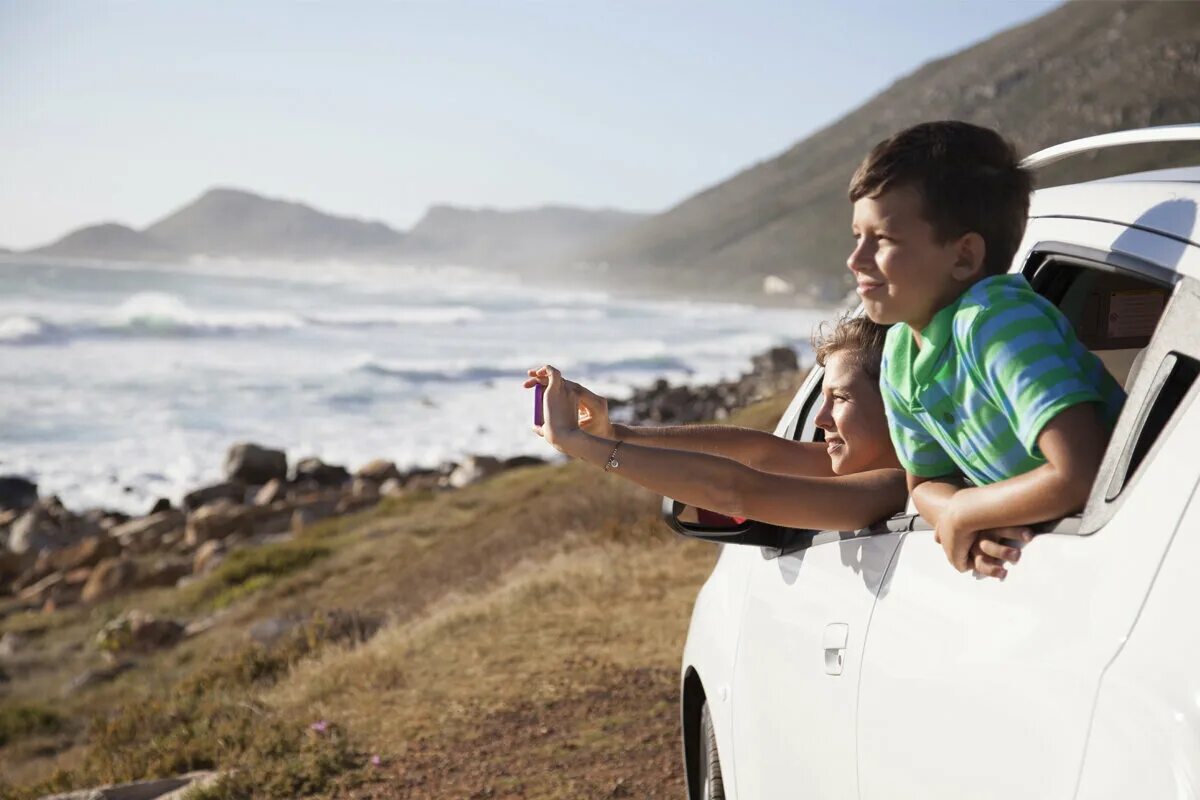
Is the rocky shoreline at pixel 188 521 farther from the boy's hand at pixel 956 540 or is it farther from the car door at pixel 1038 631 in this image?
the boy's hand at pixel 956 540

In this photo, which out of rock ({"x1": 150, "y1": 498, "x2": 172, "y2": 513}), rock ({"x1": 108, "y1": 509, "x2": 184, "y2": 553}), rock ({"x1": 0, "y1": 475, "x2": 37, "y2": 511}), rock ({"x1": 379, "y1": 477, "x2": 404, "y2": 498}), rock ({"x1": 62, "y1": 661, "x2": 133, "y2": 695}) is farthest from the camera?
rock ({"x1": 0, "y1": 475, "x2": 37, "y2": 511})

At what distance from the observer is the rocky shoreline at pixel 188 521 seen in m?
18.8

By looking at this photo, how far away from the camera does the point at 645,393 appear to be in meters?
40.7

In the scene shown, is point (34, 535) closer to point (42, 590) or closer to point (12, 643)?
point (42, 590)

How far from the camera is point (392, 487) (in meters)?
24.5

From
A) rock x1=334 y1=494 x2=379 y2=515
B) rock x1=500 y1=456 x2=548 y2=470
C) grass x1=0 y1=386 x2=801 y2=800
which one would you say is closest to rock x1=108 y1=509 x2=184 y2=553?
rock x1=334 y1=494 x2=379 y2=515

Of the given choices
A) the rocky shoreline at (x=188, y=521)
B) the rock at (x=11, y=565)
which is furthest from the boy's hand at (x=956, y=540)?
the rock at (x=11, y=565)

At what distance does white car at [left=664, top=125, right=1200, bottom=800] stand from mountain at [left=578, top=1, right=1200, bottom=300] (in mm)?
92802

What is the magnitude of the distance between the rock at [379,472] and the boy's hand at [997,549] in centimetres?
2482

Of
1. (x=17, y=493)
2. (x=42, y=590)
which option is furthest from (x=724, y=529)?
(x=17, y=493)

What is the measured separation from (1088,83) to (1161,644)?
5823 inches

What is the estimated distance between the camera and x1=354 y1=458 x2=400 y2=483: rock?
26344 mm

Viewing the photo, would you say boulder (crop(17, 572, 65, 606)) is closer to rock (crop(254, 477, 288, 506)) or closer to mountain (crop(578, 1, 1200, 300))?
rock (crop(254, 477, 288, 506))

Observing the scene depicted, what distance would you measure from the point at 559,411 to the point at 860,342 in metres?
0.67
